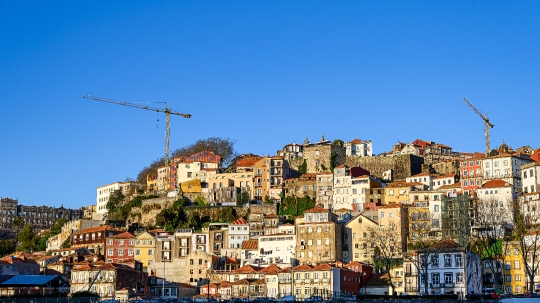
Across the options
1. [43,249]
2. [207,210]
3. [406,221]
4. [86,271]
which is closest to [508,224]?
[406,221]

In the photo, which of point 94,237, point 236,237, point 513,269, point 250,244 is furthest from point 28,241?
point 513,269

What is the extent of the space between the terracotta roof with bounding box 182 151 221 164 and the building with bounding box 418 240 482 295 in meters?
58.6

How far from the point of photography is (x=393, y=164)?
129 meters

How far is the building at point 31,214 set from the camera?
565 feet

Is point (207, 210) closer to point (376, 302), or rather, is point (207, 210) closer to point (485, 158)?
point (485, 158)

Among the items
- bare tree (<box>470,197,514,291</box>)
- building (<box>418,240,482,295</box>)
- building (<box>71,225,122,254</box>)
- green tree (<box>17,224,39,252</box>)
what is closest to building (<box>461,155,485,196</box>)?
bare tree (<box>470,197,514,291</box>)

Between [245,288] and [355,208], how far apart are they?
2922 cm

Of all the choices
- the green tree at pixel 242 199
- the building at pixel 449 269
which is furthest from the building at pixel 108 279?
the building at pixel 449 269

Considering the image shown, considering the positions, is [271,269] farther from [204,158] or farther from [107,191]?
[107,191]

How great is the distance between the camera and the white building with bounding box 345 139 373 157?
136 metres

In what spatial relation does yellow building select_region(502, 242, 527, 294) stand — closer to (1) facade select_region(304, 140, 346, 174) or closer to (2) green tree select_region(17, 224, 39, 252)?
(1) facade select_region(304, 140, 346, 174)

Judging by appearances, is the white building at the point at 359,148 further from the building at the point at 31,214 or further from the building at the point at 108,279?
the building at the point at 31,214

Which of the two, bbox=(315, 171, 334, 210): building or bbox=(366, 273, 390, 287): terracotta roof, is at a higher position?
bbox=(315, 171, 334, 210): building

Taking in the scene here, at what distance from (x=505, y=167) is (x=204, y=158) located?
160 feet
